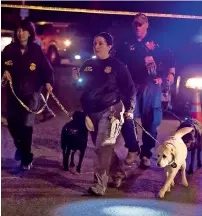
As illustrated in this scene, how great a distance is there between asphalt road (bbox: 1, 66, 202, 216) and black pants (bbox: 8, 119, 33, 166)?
0.51 feet

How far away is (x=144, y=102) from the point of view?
6711 millimetres

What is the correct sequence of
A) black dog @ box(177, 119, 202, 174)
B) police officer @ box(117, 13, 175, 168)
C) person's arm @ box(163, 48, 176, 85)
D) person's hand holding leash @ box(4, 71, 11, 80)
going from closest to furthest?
black dog @ box(177, 119, 202, 174)
person's hand holding leash @ box(4, 71, 11, 80)
police officer @ box(117, 13, 175, 168)
person's arm @ box(163, 48, 176, 85)

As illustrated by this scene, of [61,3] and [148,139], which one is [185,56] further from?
[61,3]

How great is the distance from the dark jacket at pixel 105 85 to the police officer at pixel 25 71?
3.13 feet

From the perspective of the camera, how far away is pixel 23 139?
659 centimetres

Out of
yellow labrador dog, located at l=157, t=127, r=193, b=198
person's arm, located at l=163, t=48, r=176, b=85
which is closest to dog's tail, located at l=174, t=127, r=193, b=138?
yellow labrador dog, located at l=157, t=127, r=193, b=198

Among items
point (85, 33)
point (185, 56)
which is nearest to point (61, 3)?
point (85, 33)

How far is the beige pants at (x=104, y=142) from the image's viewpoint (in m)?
5.47

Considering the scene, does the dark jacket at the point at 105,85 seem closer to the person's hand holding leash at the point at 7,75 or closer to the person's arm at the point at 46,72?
the person's arm at the point at 46,72

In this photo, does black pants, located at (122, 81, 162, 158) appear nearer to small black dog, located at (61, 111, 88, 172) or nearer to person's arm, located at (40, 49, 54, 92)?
small black dog, located at (61, 111, 88, 172)

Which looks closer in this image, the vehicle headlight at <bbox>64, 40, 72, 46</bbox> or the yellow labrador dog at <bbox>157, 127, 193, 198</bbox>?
the yellow labrador dog at <bbox>157, 127, 193, 198</bbox>

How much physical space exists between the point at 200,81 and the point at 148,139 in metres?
1.42

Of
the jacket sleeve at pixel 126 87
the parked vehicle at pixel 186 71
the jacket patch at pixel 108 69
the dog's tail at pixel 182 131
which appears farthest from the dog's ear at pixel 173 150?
the parked vehicle at pixel 186 71

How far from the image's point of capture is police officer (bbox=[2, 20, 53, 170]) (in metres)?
6.36
